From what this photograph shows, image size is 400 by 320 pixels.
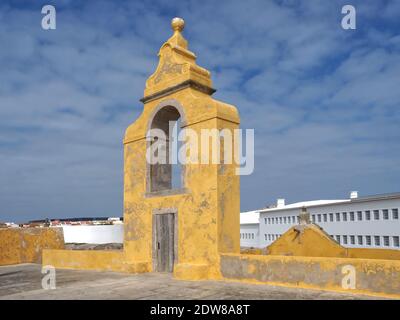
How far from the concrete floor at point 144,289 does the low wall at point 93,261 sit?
46cm

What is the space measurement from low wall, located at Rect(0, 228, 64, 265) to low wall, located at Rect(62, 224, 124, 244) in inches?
860

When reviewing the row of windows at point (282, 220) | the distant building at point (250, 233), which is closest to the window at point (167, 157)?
the row of windows at point (282, 220)

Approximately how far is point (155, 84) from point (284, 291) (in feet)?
22.9

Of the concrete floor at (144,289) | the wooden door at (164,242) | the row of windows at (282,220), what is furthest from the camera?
the row of windows at (282,220)

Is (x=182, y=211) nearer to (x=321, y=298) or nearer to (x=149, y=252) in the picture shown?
(x=149, y=252)

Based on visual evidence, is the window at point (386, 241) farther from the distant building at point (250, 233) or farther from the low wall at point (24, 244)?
the low wall at point (24, 244)

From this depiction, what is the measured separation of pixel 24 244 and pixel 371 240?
31.2 meters

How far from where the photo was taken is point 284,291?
313 inches

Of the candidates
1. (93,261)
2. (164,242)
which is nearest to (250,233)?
(93,261)

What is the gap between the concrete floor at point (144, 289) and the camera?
299 inches

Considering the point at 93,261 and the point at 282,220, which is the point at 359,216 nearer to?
the point at 282,220

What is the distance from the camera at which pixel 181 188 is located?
34.9ft

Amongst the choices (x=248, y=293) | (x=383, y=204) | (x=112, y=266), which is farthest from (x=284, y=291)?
(x=383, y=204)

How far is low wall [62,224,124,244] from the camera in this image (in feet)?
129
